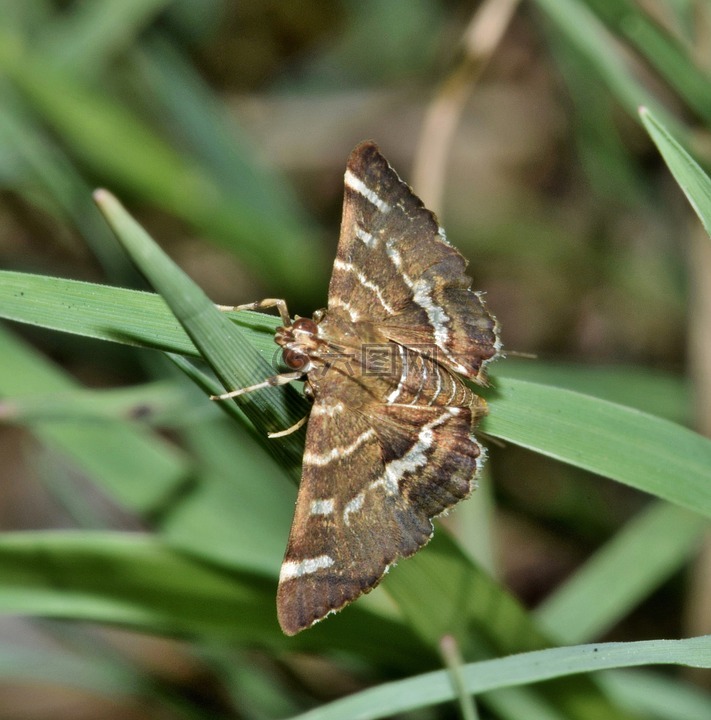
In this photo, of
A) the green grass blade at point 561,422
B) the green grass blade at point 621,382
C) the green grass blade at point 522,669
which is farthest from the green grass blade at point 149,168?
the green grass blade at point 522,669

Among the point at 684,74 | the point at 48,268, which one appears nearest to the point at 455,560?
the point at 684,74

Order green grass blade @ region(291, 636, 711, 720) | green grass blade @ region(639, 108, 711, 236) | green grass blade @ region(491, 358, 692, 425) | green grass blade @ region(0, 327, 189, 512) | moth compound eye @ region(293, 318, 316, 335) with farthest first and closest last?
green grass blade @ region(491, 358, 692, 425)
green grass blade @ region(0, 327, 189, 512)
moth compound eye @ region(293, 318, 316, 335)
green grass blade @ region(639, 108, 711, 236)
green grass blade @ region(291, 636, 711, 720)

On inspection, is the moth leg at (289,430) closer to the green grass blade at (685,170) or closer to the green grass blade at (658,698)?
the green grass blade at (685,170)

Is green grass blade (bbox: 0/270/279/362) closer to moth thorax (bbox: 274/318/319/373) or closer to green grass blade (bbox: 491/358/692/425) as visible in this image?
moth thorax (bbox: 274/318/319/373)

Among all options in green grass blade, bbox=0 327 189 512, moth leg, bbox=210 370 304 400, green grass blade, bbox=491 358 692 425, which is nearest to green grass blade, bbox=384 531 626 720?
moth leg, bbox=210 370 304 400

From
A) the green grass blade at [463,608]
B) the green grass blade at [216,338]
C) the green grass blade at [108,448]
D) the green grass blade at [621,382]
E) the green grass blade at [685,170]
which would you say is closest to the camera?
the green grass blade at [216,338]

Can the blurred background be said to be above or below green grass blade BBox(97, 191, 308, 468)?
above

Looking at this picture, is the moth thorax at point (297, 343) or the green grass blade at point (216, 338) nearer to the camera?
the green grass blade at point (216, 338)

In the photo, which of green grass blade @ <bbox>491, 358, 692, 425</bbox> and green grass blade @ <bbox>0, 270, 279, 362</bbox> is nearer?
green grass blade @ <bbox>0, 270, 279, 362</bbox>
